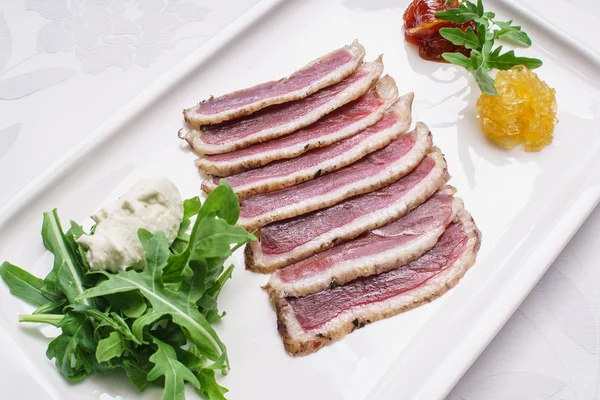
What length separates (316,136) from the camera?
9.04ft

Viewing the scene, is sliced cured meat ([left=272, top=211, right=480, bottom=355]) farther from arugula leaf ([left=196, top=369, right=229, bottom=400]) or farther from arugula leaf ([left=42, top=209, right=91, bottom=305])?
arugula leaf ([left=42, top=209, right=91, bottom=305])

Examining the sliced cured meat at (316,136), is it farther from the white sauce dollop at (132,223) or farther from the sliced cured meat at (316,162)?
the white sauce dollop at (132,223)

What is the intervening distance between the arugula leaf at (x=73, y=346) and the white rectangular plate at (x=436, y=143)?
0.07m

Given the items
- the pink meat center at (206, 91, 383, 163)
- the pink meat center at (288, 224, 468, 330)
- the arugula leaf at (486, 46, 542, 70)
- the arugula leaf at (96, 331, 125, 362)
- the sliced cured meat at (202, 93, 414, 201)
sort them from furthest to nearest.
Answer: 1. the arugula leaf at (486, 46, 542, 70)
2. the pink meat center at (206, 91, 383, 163)
3. the sliced cured meat at (202, 93, 414, 201)
4. the pink meat center at (288, 224, 468, 330)
5. the arugula leaf at (96, 331, 125, 362)

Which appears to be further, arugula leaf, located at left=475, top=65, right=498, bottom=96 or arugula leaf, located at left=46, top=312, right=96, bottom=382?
arugula leaf, located at left=475, top=65, right=498, bottom=96

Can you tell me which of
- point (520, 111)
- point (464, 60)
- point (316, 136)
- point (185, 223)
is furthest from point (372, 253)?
point (464, 60)

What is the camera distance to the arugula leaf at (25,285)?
222cm

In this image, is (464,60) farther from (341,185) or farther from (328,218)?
(328,218)

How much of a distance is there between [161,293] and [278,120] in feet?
3.57

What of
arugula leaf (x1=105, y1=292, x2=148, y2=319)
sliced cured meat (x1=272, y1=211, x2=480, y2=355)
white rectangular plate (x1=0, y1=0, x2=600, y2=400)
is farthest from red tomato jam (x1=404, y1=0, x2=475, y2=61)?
arugula leaf (x1=105, y1=292, x2=148, y2=319)

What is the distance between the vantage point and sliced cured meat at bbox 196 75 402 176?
2686 millimetres

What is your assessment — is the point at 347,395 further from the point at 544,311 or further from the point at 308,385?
the point at 544,311

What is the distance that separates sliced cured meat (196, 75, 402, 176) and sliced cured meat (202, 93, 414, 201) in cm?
3

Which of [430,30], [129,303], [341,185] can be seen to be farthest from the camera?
[430,30]
